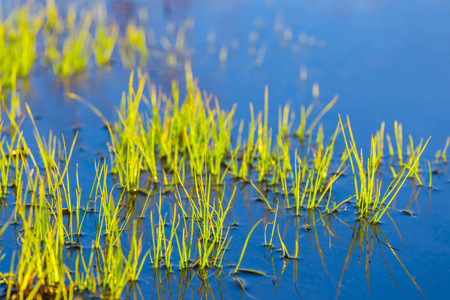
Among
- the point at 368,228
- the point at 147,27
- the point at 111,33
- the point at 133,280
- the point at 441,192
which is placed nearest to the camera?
the point at 133,280

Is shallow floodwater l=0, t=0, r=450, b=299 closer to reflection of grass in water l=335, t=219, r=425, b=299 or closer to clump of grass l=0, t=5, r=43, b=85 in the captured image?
reflection of grass in water l=335, t=219, r=425, b=299

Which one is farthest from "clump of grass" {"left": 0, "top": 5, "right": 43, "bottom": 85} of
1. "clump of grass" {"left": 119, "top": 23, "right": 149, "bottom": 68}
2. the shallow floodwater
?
"clump of grass" {"left": 119, "top": 23, "right": 149, "bottom": 68}

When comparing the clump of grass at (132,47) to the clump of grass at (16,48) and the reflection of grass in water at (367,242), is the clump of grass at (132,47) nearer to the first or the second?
the clump of grass at (16,48)

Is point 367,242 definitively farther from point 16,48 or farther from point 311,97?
point 16,48

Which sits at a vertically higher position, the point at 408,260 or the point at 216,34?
the point at 216,34

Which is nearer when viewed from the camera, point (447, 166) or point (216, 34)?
point (447, 166)

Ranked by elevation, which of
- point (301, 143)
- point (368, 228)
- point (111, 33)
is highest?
point (111, 33)

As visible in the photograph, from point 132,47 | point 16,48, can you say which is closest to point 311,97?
point 132,47

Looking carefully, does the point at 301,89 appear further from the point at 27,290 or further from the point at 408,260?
the point at 27,290

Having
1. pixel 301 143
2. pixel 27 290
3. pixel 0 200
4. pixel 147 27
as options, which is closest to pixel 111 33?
pixel 147 27

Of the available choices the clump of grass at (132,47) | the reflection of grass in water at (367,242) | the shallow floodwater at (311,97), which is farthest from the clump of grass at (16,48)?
the reflection of grass in water at (367,242)
